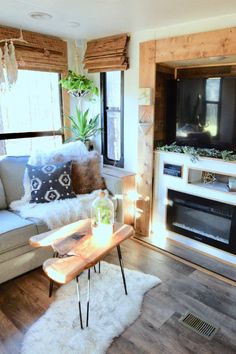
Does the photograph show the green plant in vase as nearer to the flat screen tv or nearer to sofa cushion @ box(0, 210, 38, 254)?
sofa cushion @ box(0, 210, 38, 254)

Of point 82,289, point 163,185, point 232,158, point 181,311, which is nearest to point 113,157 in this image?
point 163,185

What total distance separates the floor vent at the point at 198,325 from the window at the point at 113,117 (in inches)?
76.8

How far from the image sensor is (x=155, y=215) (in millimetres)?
3283

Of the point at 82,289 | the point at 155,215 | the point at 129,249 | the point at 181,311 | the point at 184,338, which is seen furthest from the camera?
the point at 155,215

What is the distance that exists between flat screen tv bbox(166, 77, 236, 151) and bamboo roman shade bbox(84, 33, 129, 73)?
1.98 feet

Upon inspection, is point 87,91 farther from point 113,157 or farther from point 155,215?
point 155,215

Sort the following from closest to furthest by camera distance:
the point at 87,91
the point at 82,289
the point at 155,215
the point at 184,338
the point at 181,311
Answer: the point at 184,338
the point at 181,311
the point at 82,289
the point at 155,215
the point at 87,91

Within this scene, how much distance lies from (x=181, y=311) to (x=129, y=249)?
991 millimetres

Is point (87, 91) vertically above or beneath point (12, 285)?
above

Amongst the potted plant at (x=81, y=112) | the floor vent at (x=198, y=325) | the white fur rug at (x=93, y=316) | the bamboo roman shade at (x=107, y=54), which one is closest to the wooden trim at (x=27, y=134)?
the potted plant at (x=81, y=112)

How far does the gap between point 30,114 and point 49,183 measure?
1.11 m

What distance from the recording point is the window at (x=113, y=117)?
341 cm

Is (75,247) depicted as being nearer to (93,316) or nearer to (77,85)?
(93,316)

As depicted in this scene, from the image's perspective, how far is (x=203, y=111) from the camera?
2.77 m
